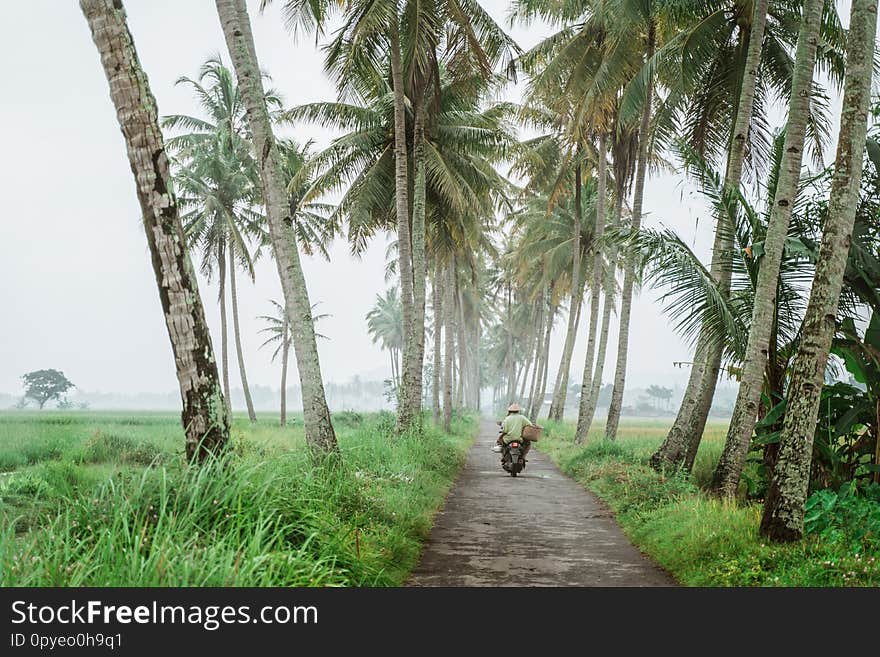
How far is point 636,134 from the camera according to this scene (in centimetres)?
1845

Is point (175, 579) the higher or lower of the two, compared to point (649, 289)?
lower

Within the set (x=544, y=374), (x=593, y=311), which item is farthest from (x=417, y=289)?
(x=544, y=374)

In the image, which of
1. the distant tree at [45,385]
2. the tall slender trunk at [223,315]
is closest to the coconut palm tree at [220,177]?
the tall slender trunk at [223,315]

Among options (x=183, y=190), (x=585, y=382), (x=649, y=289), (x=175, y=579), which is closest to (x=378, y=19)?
(x=649, y=289)

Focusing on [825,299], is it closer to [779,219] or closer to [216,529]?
[779,219]

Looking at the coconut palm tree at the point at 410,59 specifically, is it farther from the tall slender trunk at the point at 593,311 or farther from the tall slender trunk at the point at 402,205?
the tall slender trunk at the point at 593,311

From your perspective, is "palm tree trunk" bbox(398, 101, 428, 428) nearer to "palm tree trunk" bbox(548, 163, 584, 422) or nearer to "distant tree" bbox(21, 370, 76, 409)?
"palm tree trunk" bbox(548, 163, 584, 422)

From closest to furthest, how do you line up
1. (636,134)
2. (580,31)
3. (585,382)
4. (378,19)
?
(378,19), (580,31), (636,134), (585,382)

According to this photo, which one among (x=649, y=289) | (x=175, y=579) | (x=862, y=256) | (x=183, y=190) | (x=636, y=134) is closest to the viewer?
(x=175, y=579)

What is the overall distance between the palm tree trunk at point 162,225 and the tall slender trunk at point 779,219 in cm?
647

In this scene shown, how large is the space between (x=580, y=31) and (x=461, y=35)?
12.9 feet

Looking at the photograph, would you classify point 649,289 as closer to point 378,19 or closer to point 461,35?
point 378,19

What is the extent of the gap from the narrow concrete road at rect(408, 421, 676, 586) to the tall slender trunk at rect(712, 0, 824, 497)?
7.43ft
